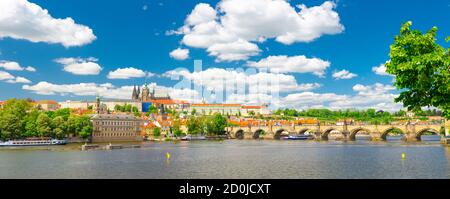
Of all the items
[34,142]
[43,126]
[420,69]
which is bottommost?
[34,142]

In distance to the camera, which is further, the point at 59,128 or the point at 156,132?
the point at 156,132

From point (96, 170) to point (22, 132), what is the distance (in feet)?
191

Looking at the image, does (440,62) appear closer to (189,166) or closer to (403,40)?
(403,40)

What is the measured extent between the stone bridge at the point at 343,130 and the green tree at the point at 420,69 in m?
67.6

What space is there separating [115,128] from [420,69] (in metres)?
97.5

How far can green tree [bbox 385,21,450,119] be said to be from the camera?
822 inches

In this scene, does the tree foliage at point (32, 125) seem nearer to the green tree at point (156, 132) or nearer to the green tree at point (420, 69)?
the green tree at point (156, 132)

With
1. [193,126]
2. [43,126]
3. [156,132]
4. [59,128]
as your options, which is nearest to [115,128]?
[156,132]

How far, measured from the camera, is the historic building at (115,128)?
104m

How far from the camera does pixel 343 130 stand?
103750mm

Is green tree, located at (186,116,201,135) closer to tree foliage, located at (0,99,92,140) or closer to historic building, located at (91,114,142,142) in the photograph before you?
historic building, located at (91,114,142,142)

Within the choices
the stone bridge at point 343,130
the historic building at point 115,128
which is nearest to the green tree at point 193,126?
the stone bridge at point 343,130

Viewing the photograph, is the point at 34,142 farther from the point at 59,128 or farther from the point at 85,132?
the point at 85,132
